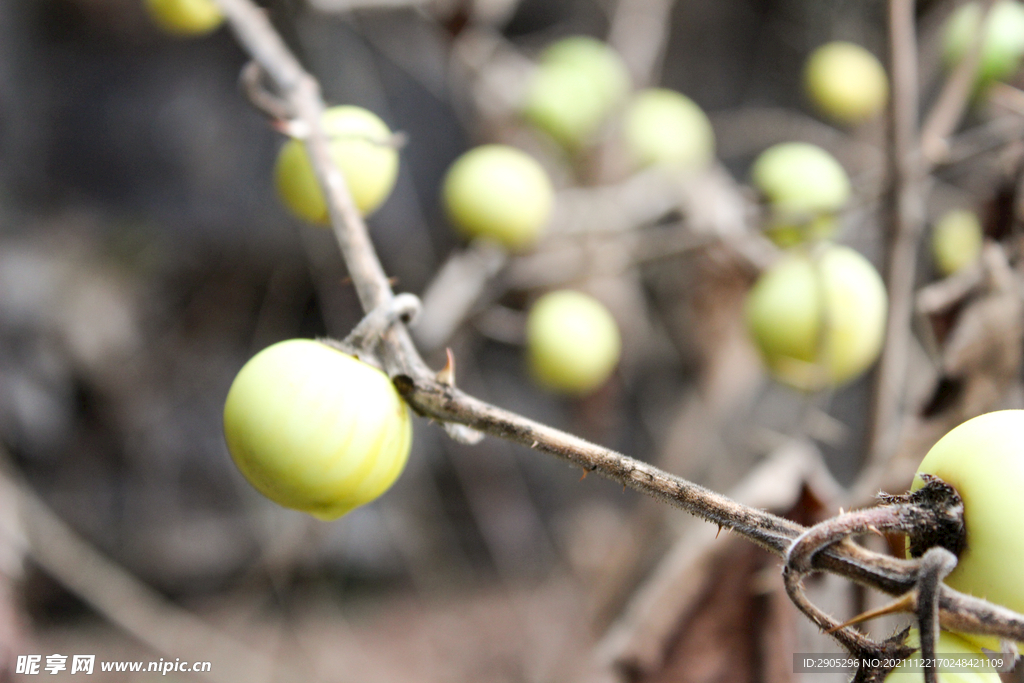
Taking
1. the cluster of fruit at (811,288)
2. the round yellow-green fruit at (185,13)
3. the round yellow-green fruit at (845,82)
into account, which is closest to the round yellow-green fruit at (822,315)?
the cluster of fruit at (811,288)

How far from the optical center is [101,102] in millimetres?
908

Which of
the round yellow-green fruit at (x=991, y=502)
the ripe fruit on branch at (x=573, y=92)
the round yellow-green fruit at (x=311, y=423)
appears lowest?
the round yellow-green fruit at (x=991, y=502)

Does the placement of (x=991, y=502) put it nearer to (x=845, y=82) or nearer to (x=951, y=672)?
(x=951, y=672)

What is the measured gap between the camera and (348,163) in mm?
407

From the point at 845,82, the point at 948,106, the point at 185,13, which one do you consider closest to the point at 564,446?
the point at 185,13

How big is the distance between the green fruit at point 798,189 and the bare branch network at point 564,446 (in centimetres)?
44

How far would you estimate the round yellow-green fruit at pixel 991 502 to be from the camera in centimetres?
21

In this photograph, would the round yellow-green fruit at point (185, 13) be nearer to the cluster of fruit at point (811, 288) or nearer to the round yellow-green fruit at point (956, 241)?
the cluster of fruit at point (811, 288)

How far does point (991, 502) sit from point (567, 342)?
48cm

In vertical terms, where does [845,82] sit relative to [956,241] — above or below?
above

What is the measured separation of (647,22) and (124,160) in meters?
0.83

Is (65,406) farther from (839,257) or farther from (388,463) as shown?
(839,257)

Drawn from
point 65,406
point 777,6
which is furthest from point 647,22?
point 65,406

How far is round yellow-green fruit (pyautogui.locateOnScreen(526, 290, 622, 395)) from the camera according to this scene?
0.68 m
